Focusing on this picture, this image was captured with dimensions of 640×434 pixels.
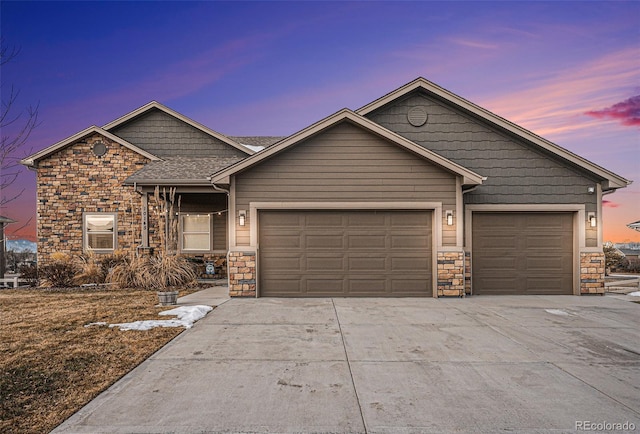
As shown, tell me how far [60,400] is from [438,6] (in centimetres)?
1558

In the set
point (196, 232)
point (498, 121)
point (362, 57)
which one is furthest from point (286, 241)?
point (362, 57)

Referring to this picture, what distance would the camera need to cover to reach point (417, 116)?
1024cm

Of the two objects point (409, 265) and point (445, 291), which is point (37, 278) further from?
point (445, 291)

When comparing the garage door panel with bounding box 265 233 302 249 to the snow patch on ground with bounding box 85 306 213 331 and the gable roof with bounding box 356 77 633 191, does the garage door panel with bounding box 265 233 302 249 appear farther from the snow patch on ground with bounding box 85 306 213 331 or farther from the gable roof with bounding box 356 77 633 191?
the gable roof with bounding box 356 77 633 191

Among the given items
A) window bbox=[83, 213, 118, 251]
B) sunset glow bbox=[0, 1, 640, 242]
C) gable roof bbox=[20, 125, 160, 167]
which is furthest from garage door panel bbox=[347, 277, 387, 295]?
gable roof bbox=[20, 125, 160, 167]

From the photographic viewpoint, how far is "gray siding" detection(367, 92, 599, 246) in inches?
375

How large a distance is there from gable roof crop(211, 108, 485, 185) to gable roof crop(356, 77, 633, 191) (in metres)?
1.56

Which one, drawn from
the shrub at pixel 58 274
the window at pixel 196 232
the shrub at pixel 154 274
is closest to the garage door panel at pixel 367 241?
the shrub at pixel 154 274

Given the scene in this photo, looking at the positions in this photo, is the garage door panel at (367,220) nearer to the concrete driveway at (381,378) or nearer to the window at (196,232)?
the concrete driveway at (381,378)

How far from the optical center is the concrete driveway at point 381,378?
3.02 m

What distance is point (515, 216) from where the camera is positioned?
9570 millimetres

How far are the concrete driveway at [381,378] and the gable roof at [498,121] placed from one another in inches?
169

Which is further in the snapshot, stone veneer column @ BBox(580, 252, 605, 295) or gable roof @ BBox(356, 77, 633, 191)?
stone veneer column @ BBox(580, 252, 605, 295)

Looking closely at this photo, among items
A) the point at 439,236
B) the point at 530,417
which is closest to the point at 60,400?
the point at 530,417
